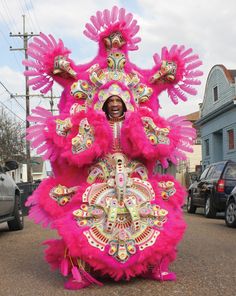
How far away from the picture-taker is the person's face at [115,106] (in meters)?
5.03

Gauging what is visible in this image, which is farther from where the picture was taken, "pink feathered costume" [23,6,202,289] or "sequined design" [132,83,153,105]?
"sequined design" [132,83,153,105]

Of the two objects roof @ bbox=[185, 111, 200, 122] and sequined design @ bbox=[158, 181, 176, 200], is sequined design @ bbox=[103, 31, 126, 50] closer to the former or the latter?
sequined design @ bbox=[158, 181, 176, 200]

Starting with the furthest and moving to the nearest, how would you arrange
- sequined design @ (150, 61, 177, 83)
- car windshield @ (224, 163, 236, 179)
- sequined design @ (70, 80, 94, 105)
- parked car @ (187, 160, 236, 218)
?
car windshield @ (224, 163, 236, 179)
parked car @ (187, 160, 236, 218)
sequined design @ (150, 61, 177, 83)
sequined design @ (70, 80, 94, 105)

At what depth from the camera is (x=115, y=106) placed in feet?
16.5

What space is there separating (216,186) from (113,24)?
877cm

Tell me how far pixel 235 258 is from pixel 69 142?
2.88 meters

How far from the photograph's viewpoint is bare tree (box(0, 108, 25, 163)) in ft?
129

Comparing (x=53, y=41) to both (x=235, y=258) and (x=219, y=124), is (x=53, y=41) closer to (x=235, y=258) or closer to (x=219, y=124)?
(x=235, y=258)

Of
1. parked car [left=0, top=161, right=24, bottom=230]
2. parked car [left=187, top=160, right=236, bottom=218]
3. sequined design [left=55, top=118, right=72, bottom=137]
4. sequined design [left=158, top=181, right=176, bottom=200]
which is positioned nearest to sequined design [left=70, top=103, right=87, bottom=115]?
sequined design [left=55, top=118, right=72, bottom=137]

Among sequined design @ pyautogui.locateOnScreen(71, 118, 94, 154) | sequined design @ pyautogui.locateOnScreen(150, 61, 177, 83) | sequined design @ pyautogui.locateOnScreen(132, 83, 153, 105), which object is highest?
sequined design @ pyautogui.locateOnScreen(150, 61, 177, 83)

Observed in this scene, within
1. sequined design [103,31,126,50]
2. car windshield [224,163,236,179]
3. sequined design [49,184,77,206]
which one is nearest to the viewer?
sequined design [49,184,77,206]

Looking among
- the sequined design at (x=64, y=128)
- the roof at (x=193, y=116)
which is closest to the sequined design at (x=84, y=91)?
the sequined design at (x=64, y=128)

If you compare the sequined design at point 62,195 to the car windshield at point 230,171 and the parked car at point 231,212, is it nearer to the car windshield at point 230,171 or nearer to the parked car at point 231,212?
the parked car at point 231,212

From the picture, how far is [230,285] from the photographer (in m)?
4.71
